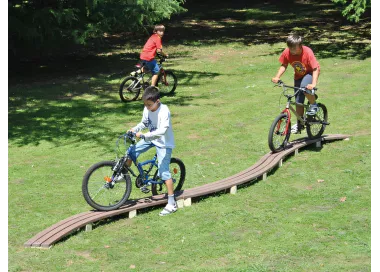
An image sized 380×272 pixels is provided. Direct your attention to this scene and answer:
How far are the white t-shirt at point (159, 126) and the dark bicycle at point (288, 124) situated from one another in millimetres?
2913

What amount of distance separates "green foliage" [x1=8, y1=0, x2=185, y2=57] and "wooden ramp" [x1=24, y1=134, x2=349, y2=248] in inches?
401

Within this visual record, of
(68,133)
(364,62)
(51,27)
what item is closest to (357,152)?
(68,133)

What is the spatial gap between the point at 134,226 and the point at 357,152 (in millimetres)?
5039

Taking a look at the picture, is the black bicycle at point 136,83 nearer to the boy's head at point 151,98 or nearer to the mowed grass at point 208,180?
the mowed grass at point 208,180

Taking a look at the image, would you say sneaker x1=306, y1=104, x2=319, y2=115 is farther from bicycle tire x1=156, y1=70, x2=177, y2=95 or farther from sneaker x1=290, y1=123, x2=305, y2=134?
bicycle tire x1=156, y1=70, x2=177, y2=95

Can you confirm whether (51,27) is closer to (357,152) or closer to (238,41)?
(238,41)

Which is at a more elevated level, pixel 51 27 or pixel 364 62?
pixel 51 27

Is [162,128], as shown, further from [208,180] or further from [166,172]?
[208,180]

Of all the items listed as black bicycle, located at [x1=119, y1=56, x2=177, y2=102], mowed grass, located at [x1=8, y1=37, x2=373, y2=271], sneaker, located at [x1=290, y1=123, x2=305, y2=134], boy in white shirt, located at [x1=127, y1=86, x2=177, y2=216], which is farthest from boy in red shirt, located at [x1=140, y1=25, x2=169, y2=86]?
boy in white shirt, located at [x1=127, y1=86, x2=177, y2=216]

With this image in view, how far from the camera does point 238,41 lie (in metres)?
27.4

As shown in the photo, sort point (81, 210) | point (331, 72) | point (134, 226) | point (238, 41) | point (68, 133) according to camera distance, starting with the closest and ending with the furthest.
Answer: point (134, 226) → point (81, 210) → point (68, 133) → point (331, 72) → point (238, 41)

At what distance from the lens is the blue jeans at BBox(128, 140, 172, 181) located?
378 inches

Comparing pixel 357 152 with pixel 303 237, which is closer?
pixel 303 237

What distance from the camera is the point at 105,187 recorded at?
9570 mm
